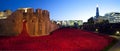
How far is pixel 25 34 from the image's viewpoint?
37.2 m

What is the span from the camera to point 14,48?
Result: 2764cm

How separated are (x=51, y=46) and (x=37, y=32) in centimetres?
1033

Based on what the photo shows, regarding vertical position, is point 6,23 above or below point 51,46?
above

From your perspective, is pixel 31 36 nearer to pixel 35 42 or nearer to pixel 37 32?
pixel 37 32

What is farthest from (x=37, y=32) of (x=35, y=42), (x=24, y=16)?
(x=35, y=42)

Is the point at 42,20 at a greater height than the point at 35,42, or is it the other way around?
the point at 42,20

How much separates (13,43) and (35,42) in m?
3.53

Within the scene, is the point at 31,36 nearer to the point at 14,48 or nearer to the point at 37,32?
the point at 37,32

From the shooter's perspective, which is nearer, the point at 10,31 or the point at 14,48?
the point at 14,48

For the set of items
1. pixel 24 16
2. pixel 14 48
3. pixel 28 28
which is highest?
pixel 24 16

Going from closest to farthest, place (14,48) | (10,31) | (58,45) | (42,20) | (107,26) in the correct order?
(14,48) → (58,45) → (10,31) → (42,20) → (107,26)

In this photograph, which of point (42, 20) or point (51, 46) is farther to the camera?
point (42, 20)

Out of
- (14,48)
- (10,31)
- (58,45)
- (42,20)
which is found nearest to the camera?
(14,48)

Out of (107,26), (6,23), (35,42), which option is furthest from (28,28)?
(107,26)
